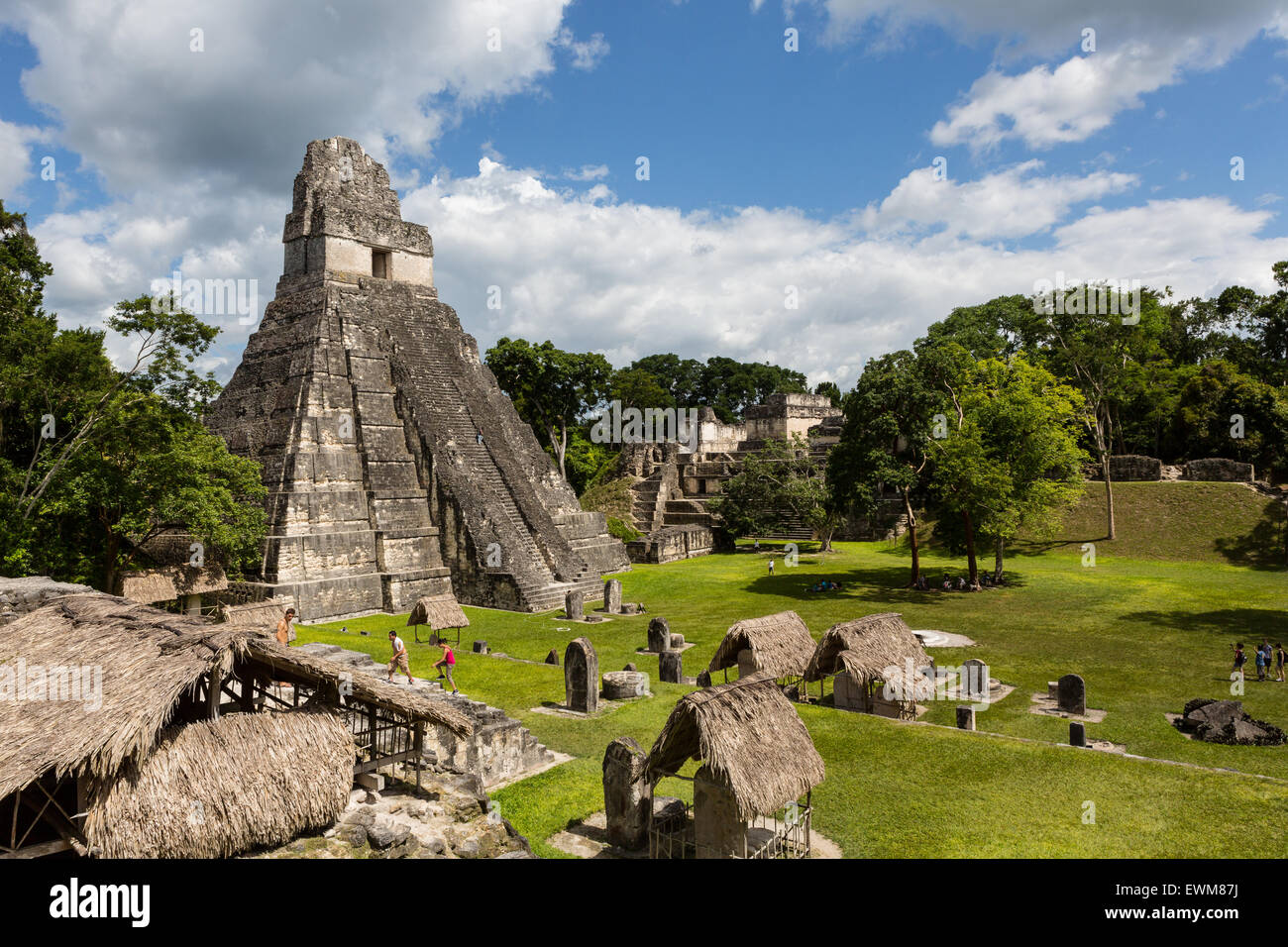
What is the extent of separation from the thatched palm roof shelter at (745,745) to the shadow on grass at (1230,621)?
669 inches

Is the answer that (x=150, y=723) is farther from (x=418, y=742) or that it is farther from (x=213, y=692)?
(x=418, y=742)

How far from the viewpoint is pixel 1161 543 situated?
34906 millimetres

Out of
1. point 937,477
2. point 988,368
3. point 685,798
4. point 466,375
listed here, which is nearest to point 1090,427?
point 988,368

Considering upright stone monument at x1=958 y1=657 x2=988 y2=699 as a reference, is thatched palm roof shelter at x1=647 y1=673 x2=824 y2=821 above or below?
above

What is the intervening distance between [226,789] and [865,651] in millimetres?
11694

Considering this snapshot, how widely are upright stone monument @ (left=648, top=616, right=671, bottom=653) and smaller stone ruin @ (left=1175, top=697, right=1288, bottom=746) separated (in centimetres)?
1133

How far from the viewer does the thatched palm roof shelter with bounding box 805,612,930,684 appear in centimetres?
1515

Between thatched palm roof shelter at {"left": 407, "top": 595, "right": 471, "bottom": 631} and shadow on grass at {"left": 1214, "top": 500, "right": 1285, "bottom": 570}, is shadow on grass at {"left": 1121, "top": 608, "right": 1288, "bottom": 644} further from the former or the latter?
thatched palm roof shelter at {"left": 407, "top": 595, "right": 471, "bottom": 631}

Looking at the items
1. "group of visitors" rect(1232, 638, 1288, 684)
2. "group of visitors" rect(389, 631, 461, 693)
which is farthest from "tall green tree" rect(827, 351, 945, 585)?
"group of visitors" rect(389, 631, 461, 693)

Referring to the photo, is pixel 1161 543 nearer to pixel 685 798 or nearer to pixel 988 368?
pixel 988 368

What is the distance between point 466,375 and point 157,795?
2721cm

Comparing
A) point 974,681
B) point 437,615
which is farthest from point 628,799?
point 437,615

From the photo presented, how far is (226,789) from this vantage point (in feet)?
Result: 25.3
